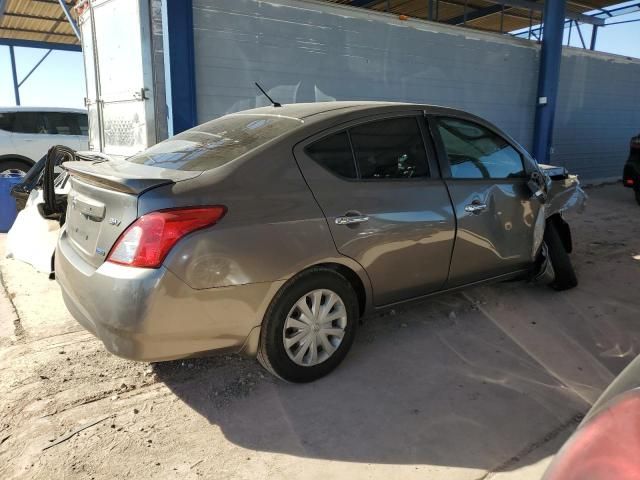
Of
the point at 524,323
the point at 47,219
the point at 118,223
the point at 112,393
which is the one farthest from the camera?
the point at 47,219

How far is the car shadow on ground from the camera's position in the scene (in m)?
2.56

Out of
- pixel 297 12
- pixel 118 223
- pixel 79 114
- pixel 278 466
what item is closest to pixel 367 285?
pixel 278 466

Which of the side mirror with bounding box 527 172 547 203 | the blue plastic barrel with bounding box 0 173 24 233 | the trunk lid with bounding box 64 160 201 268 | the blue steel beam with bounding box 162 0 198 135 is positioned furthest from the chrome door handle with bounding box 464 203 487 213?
the blue plastic barrel with bounding box 0 173 24 233

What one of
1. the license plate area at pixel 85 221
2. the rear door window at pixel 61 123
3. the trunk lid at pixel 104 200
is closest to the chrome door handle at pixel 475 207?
the trunk lid at pixel 104 200

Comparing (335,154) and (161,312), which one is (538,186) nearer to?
(335,154)

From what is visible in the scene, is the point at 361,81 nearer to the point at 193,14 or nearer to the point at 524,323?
the point at 193,14

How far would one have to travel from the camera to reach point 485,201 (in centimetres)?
375

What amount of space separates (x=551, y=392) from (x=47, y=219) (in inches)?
158

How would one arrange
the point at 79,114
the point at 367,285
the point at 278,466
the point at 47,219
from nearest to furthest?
the point at 278,466 → the point at 367,285 → the point at 47,219 → the point at 79,114

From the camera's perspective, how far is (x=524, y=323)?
4008 millimetres

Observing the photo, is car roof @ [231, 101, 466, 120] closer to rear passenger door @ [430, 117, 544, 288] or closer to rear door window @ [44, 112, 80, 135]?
rear passenger door @ [430, 117, 544, 288]

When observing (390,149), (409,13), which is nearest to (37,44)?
(409,13)

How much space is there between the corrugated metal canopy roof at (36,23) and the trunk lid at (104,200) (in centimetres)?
912

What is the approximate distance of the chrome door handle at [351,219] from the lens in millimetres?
2990
